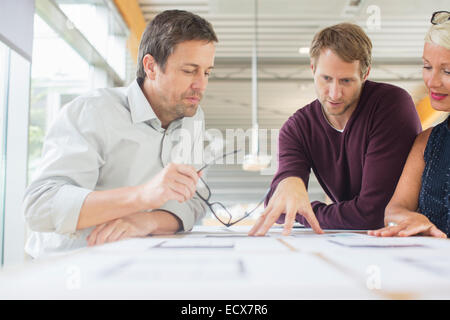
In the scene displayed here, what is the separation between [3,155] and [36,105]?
52 cm

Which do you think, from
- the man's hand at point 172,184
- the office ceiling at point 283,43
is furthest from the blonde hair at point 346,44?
the office ceiling at point 283,43

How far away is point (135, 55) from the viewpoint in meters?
5.02

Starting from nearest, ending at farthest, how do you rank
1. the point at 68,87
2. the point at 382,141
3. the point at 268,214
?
the point at 268,214
the point at 382,141
the point at 68,87

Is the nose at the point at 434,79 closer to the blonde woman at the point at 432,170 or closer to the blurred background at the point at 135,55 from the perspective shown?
the blonde woman at the point at 432,170

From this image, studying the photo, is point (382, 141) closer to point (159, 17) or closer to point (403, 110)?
point (403, 110)

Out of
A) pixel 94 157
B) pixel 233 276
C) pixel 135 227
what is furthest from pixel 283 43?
pixel 233 276

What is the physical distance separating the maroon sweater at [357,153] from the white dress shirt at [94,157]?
319mm

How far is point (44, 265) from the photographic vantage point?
1.35 ft

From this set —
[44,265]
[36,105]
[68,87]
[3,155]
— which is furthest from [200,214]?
[68,87]

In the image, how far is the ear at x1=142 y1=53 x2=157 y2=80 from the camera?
1195mm

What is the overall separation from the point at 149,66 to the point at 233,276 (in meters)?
0.97

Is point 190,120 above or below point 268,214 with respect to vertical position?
above

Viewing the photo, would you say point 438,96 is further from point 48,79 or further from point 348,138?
point 48,79

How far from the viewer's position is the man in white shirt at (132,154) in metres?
0.85
